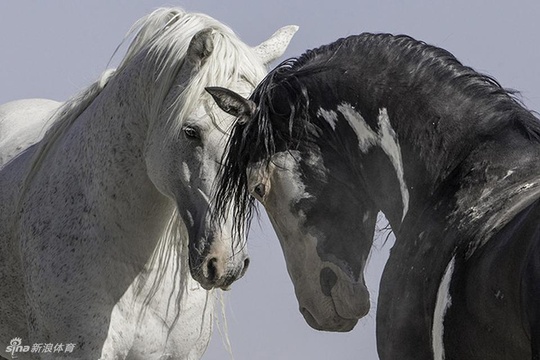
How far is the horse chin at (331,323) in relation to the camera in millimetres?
3641

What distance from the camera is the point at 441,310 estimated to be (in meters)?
3.11

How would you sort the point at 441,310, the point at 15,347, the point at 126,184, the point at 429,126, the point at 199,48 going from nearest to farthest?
the point at 441,310
the point at 429,126
the point at 199,48
the point at 126,184
the point at 15,347

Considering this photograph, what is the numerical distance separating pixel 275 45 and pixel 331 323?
6.76 ft

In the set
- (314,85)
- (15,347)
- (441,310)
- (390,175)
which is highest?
(314,85)

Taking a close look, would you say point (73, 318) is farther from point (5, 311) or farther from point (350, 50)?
point (350, 50)

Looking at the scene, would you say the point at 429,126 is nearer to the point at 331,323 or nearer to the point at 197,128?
the point at 331,323

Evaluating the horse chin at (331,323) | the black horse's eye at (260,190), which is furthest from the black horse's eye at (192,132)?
the horse chin at (331,323)

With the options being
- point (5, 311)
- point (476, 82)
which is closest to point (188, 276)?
point (5, 311)

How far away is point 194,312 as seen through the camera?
509 centimetres

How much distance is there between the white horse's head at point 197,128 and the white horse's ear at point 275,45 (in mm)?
341

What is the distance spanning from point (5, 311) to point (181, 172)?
4.72 ft

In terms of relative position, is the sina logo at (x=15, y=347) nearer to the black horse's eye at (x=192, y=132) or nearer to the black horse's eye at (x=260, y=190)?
the black horse's eye at (x=192, y=132)

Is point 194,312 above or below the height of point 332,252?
below

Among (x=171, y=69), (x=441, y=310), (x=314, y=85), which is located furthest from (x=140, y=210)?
(x=441, y=310)
